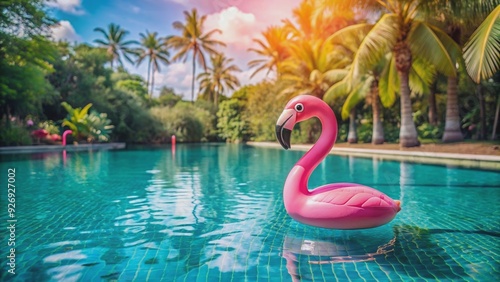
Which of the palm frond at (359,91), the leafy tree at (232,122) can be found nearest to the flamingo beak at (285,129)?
the palm frond at (359,91)

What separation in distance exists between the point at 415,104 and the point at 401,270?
2603cm

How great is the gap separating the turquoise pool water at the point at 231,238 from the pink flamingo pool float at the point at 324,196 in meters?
0.27

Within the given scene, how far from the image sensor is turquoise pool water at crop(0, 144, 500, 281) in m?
3.12

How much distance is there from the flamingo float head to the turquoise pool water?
111 centimetres

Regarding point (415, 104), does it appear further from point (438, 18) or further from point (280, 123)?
point (280, 123)

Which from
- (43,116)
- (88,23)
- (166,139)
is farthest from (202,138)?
(43,116)

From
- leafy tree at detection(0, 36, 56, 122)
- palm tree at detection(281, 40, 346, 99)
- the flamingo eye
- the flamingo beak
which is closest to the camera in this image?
the flamingo beak

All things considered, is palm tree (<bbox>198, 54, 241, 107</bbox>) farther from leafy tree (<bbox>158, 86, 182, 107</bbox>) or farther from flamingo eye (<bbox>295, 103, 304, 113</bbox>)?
flamingo eye (<bbox>295, 103, 304, 113</bbox>)

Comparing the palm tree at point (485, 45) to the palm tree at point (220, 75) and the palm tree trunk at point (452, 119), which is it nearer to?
the palm tree trunk at point (452, 119)

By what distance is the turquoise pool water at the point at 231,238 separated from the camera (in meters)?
3.12

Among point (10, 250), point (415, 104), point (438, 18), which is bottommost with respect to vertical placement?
point (10, 250)

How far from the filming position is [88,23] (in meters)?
35.7

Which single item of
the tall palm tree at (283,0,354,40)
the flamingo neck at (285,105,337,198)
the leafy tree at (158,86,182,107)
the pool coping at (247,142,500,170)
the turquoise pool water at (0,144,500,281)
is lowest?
the turquoise pool water at (0,144,500,281)

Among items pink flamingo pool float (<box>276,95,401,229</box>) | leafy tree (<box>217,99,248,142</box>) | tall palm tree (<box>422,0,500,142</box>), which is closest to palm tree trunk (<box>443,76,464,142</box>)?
tall palm tree (<box>422,0,500,142</box>)
